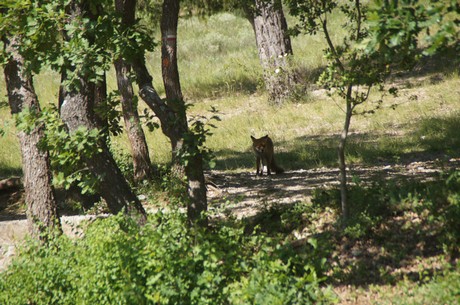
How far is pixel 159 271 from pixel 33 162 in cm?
357

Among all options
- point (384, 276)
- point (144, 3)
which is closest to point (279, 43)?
point (144, 3)

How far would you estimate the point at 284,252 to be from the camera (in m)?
6.64

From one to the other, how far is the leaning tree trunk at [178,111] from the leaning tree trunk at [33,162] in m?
1.85

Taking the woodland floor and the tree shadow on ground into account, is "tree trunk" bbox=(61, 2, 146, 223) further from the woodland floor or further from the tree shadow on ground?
the tree shadow on ground

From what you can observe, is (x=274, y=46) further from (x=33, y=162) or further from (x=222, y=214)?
(x=33, y=162)

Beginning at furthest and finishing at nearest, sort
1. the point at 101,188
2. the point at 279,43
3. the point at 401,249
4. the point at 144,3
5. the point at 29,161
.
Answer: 1. the point at 279,43
2. the point at 144,3
3. the point at 29,161
4. the point at 101,188
5. the point at 401,249

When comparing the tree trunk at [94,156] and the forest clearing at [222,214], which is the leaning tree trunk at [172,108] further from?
the tree trunk at [94,156]

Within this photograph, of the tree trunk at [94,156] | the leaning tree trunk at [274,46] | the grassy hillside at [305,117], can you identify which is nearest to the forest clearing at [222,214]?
the tree trunk at [94,156]

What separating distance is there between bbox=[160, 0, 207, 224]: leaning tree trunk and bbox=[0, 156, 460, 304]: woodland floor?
36 centimetres

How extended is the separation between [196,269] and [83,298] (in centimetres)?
116

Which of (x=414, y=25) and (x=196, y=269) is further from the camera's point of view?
(x=196, y=269)

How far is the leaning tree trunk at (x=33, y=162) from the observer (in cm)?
854

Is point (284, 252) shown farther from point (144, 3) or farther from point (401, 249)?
point (144, 3)

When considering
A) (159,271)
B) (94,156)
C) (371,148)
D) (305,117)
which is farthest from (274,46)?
(159,271)
